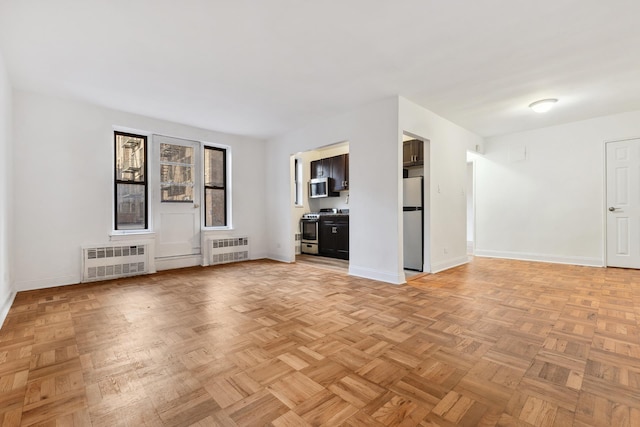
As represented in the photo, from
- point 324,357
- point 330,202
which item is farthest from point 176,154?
point 324,357

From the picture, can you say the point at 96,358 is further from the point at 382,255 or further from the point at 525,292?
the point at 525,292

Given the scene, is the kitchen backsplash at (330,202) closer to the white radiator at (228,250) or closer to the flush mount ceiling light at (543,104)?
the white radiator at (228,250)

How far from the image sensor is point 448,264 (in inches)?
191

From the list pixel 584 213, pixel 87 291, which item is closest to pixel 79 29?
pixel 87 291

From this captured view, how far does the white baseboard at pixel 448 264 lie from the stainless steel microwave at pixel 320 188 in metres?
3.03

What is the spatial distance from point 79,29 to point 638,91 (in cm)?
633

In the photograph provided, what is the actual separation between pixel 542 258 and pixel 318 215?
4464 mm

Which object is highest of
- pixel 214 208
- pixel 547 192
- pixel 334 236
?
pixel 547 192

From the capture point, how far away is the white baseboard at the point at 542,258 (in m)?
5.00

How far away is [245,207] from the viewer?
5.96 metres

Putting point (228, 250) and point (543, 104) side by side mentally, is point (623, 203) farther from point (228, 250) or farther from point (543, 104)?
point (228, 250)

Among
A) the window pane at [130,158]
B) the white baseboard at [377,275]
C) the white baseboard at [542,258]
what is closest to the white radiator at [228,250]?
the window pane at [130,158]

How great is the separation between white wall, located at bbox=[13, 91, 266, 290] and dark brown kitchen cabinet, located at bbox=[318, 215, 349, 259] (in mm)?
3746

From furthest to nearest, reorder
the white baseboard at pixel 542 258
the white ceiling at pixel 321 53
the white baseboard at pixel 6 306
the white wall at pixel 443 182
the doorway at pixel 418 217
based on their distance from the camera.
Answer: the white baseboard at pixel 542 258
the doorway at pixel 418 217
the white wall at pixel 443 182
the white baseboard at pixel 6 306
the white ceiling at pixel 321 53
